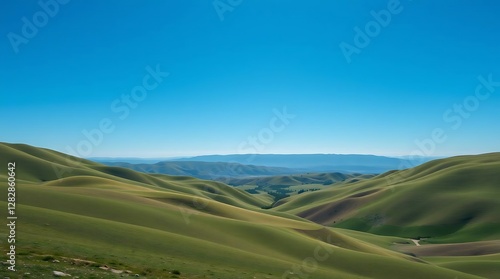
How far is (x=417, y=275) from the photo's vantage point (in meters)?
45.2

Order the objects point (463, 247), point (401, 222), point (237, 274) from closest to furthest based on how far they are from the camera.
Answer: point (237, 274)
point (463, 247)
point (401, 222)

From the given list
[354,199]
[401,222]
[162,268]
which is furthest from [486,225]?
[162,268]

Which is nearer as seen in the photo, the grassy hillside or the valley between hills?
the valley between hills

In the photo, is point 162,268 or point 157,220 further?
point 157,220

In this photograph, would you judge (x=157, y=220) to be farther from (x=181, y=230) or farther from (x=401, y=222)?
(x=401, y=222)

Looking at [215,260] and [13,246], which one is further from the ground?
[13,246]

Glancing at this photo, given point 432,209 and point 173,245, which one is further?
point 432,209

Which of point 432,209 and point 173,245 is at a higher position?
point 173,245

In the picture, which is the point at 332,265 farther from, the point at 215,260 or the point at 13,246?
the point at 13,246

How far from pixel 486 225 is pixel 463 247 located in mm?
31652

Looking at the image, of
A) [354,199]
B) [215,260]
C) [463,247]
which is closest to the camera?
[215,260]

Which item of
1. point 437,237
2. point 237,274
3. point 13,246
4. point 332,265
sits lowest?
point 437,237

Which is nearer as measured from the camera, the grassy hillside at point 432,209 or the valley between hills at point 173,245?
the valley between hills at point 173,245

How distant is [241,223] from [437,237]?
89127mm
